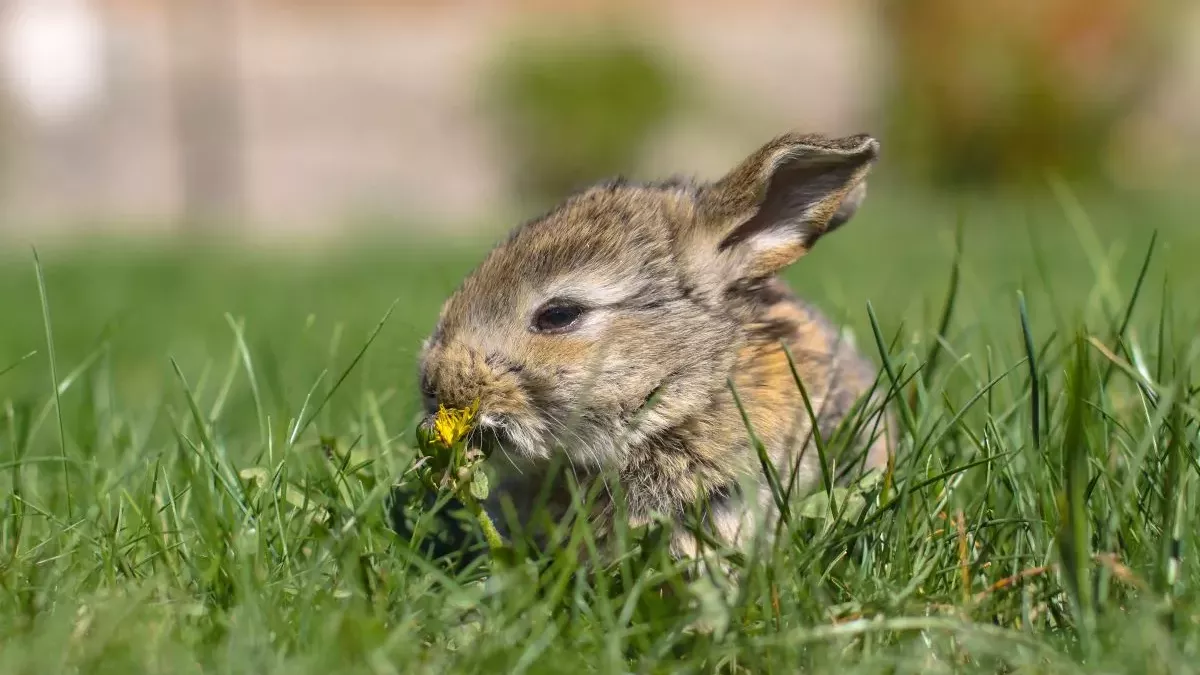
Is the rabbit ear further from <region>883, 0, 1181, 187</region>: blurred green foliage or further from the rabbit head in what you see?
<region>883, 0, 1181, 187</region>: blurred green foliage

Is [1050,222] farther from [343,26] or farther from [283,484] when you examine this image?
[343,26]

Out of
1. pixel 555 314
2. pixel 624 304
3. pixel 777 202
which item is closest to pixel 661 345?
pixel 624 304

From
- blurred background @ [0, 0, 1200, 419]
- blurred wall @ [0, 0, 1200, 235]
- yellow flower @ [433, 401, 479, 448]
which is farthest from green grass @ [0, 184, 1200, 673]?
blurred wall @ [0, 0, 1200, 235]

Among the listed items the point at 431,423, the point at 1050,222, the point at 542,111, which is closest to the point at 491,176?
the point at 542,111

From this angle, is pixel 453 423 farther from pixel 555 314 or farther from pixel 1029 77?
pixel 1029 77

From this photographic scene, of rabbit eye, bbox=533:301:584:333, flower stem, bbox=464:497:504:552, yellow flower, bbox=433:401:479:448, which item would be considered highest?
rabbit eye, bbox=533:301:584:333

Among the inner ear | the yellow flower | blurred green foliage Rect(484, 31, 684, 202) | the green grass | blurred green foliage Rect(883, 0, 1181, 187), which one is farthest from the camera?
blurred green foliage Rect(484, 31, 684, 202)

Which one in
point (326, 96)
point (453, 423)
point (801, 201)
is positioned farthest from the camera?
point (326, 96)
